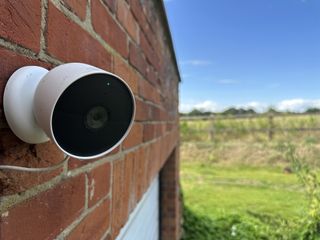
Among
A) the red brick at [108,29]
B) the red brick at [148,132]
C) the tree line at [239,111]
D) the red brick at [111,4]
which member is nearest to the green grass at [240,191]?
the tree line at [239,111]

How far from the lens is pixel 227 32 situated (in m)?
17.0

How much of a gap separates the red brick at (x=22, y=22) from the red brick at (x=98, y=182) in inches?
14.2

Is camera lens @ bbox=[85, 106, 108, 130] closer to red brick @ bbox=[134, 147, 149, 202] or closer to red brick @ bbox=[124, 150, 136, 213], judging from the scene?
red brick @ bbox=[124, 150, 136, 213]

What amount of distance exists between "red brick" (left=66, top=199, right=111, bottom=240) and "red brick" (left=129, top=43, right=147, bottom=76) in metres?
0.54

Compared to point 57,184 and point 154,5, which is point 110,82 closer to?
point 57,184

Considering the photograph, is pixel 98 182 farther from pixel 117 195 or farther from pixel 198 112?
pixel 198 112

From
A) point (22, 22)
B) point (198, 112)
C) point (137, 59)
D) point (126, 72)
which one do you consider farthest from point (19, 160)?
point (198, 112)

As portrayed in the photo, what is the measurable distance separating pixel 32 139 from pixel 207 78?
78.1 ft

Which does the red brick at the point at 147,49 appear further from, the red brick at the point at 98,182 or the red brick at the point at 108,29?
the red brick at the point at 98,182

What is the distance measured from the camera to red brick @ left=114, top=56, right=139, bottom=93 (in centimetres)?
99

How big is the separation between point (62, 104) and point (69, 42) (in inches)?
9.4

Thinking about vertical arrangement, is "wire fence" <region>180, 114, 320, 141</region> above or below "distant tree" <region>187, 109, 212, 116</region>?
below

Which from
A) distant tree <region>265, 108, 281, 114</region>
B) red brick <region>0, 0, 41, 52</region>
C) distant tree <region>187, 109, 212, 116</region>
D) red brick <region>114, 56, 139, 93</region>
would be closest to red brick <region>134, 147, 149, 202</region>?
red brick <region>114, 56, 139, 93</region>

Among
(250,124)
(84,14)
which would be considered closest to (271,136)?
(250,124)
